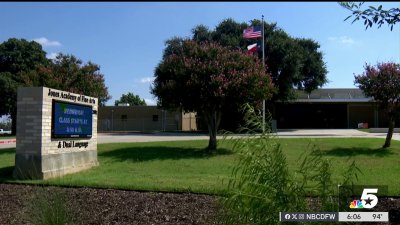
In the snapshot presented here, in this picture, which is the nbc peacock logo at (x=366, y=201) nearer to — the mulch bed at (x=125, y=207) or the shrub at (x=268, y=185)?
the shrub at (x=268, y=185)

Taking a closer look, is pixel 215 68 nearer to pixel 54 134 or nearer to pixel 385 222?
pixel 54 134

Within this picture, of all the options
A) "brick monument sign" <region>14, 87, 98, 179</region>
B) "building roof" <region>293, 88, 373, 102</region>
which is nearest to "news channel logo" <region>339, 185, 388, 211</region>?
"brick monument sign" <region>14, 87, 98, 179</region>

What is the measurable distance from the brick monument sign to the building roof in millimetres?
41402

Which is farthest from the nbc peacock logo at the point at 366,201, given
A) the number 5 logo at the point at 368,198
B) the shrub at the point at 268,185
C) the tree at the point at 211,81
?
the tree at the point at 211,81

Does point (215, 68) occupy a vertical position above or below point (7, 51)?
below

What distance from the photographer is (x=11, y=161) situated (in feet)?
55.9

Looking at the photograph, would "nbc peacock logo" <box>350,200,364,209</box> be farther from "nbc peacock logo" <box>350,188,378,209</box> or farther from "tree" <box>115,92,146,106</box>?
"tree" <box>115,92,146,106</box>

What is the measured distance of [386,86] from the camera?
839 inches

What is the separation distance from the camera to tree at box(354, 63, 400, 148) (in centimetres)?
2136

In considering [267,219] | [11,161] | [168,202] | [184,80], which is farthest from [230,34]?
[267,219]

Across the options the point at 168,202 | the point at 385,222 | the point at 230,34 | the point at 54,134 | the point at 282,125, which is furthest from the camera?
the point at 282,125

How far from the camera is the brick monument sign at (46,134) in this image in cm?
1308

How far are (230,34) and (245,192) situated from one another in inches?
1706

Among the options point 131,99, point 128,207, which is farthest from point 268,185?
point 131,99
